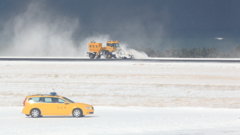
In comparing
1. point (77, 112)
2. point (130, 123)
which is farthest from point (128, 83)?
point (130, 123)

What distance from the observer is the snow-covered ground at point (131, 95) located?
2000 cm

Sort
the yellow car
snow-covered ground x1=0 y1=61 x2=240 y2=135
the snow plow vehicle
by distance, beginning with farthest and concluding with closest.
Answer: the snow plow vehicle < the yellow car < snow-covered ground x1=0 y1=61 x2=240 y2=135

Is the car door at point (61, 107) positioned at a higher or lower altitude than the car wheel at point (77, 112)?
higher

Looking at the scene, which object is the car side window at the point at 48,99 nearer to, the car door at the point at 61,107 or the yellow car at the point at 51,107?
the yellow car at the point at 51,107

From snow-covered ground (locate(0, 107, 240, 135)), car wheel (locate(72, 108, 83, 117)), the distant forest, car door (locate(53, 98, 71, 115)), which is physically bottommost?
snow-covered ground (locate(0, 107, 240, 135))

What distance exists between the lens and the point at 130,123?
21266 mm

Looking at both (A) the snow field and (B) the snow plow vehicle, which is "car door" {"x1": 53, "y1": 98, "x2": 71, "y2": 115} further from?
(B) the snow plow vehicle

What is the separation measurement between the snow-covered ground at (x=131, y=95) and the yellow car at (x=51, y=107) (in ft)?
1.43

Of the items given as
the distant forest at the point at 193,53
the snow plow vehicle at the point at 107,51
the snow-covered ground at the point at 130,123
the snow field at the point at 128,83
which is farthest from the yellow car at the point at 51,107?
the distant forest at the point at 193,53

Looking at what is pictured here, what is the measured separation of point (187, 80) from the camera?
38.2m

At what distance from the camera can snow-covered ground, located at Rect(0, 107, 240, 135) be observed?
61.3 ft

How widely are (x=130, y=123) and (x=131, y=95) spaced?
1154cm

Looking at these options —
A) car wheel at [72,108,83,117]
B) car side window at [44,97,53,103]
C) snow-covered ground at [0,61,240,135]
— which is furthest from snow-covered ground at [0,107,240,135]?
car side window at [44,97,53,103]

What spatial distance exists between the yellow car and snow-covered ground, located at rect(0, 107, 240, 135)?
0.35m
